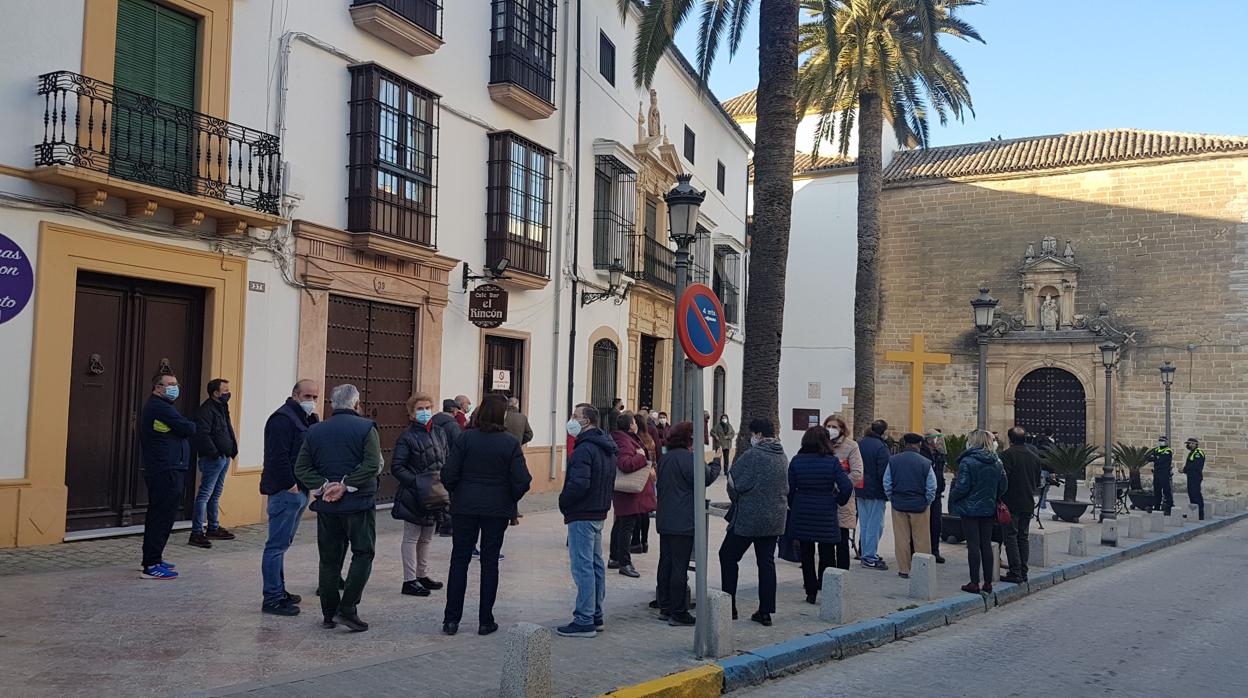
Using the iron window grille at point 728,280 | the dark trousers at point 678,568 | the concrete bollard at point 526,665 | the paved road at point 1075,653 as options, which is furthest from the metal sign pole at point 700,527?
the iron window grille at point 728,280

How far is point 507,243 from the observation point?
618 inches

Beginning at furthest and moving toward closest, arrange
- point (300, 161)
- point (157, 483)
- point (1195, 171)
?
point (1195, 171)
point (300, 161)
point (157, 483)

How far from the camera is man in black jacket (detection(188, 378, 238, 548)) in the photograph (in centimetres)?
950

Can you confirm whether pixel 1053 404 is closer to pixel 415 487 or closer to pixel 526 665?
pixel 415 487

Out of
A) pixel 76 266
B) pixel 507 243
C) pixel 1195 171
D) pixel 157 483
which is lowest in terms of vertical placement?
pixel 157 483

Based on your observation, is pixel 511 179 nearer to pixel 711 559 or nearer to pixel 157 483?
pixel 711 559

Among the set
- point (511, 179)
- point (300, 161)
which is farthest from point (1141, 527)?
point (300, 161)

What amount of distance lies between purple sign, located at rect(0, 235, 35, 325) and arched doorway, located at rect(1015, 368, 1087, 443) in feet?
96.4

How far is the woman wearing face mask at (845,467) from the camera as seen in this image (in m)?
9.62

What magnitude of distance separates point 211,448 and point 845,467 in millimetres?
6367

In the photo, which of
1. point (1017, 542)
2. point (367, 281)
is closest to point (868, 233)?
point (367, 281)

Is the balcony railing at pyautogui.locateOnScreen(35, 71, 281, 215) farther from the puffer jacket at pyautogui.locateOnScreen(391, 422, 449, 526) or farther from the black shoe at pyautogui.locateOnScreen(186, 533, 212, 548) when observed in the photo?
the puffer jacket at pyautogui.locateOnScreen(391, 422, 449, 526)

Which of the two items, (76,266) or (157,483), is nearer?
(157,483)

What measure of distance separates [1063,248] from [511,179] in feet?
72.6
